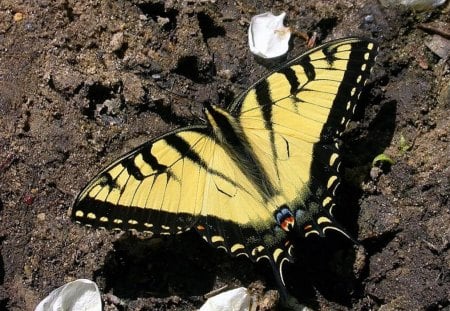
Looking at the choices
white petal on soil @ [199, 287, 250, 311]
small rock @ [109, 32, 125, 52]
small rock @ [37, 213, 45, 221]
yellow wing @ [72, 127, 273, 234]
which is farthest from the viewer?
small rock @ [109, 32, 125, 52]

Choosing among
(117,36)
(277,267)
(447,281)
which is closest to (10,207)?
(117,36)

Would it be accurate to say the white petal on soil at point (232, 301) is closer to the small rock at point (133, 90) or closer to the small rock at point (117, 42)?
the small rock at point (133, 90)

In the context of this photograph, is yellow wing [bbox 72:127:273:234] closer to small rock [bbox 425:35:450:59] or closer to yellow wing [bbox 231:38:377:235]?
yellow wing [bbox 231:38:377:235]

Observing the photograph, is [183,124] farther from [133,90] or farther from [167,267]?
[167,267]

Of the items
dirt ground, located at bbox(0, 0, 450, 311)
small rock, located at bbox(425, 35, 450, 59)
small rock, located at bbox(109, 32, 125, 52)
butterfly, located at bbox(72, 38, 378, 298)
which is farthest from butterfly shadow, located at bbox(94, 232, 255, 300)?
small rock, located at bbox(425, 35, 450, 59)

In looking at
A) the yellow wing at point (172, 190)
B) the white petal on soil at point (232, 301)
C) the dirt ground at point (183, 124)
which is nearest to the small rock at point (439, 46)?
Result: the dirt ground at point (183, 124)

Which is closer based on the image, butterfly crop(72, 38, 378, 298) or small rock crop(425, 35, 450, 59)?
butterfly crop(72, 38, 378, 298)

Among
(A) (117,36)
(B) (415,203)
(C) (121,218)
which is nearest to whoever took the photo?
(C) (121,218)

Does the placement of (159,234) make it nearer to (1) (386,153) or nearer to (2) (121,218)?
(2) (121,218)
